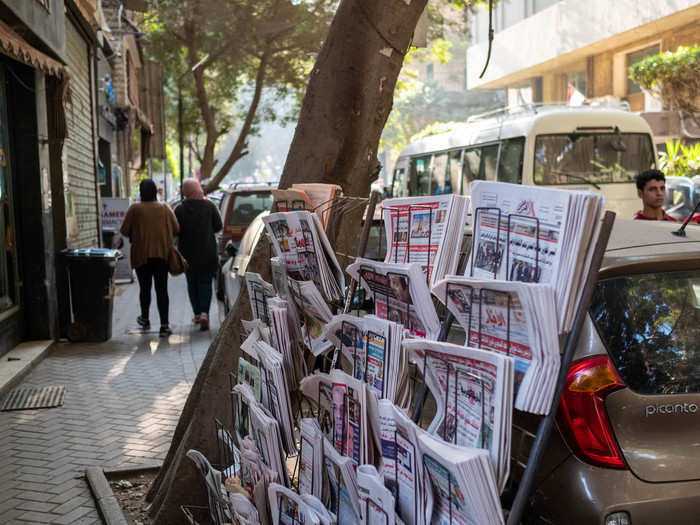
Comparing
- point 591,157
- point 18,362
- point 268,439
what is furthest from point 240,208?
point 268,439

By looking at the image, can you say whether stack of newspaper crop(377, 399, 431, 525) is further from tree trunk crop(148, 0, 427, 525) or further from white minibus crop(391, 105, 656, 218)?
white minibus crop(391, 105, 656, 218)

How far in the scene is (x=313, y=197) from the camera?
136 inches

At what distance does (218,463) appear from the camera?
4332 millimetres

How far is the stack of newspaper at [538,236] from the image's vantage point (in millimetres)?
1888

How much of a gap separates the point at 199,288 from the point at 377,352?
820 centimetres

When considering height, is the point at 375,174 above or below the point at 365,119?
below

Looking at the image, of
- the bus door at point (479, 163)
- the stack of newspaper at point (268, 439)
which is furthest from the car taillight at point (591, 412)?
the bus door at point (479, 163)

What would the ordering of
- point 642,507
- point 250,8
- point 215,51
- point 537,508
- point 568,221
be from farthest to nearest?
1. point 215,51
2. point 250,8
3. point 537,508
4. point 642,507
5. point 568,221

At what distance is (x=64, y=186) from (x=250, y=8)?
13.3 meters

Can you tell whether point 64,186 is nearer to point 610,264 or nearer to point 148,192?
point 148,192

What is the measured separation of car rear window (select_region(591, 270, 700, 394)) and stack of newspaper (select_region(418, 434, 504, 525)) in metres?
1.02

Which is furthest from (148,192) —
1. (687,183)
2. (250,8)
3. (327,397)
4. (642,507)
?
(250,8)

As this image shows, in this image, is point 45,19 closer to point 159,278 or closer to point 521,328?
point 159,278

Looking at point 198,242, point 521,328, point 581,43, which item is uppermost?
point 581,43
